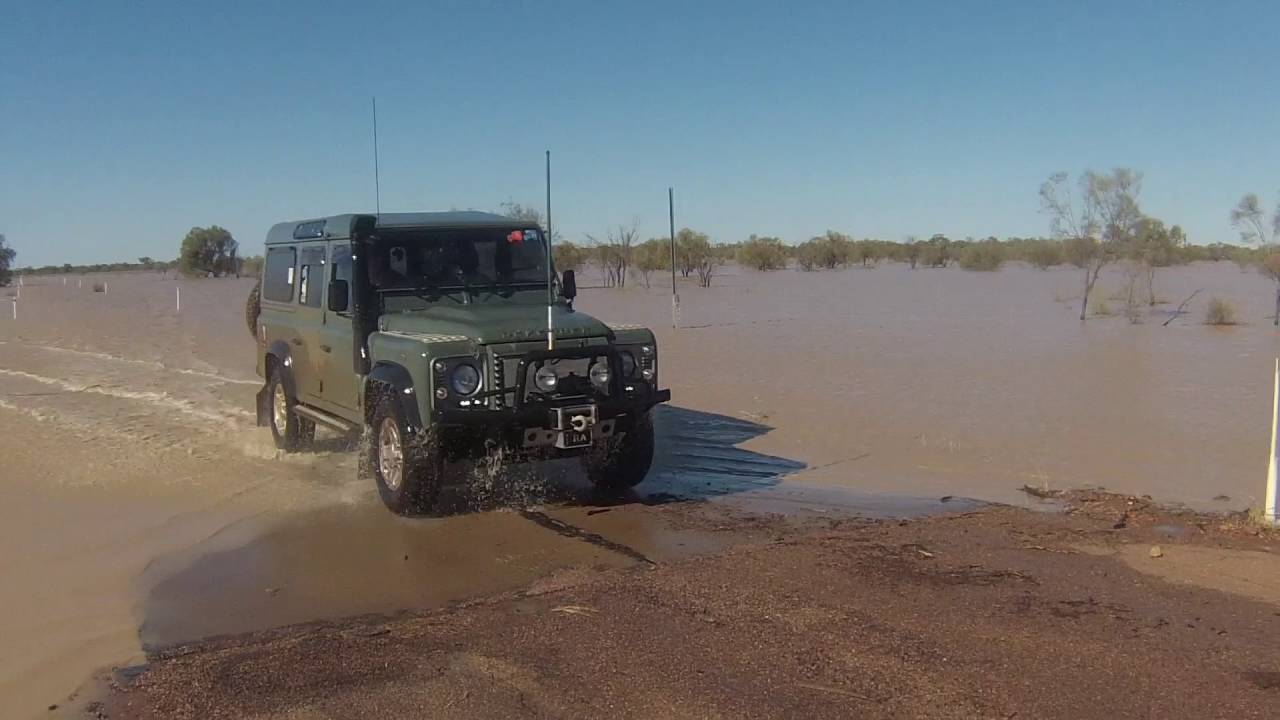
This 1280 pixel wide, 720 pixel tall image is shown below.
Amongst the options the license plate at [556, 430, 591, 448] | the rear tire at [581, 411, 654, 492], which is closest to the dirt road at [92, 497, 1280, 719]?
the license plate at [556, 430, 591, 448]

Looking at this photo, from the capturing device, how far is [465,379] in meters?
7.12

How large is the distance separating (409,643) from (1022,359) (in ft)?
49.3

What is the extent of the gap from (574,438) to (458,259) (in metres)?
2.12

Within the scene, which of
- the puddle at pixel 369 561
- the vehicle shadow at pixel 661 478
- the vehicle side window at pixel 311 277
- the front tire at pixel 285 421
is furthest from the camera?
the front tire at pixel 285 421

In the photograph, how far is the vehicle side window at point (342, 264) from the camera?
830cm

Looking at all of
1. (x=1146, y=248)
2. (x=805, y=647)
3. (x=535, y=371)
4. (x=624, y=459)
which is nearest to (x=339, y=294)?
(x=535, y=371)

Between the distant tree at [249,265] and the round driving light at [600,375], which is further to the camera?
the distant tree at [249,265]

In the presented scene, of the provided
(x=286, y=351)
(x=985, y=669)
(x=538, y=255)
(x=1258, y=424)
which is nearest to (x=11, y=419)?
(x=286, y=351)

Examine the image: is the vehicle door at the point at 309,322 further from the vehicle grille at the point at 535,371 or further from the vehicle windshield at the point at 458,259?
the vehicle grille at the point at 535,371

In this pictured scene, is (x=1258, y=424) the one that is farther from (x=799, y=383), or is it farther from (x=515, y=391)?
(x=515, y=391)

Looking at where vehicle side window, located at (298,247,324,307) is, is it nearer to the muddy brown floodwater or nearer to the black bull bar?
the muddy brown floodwater

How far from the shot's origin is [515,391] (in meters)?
7.08

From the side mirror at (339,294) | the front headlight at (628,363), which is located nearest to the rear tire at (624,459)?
the front headlight at (628,363)

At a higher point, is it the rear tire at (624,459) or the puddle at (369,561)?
the rear tire at (624,459)
